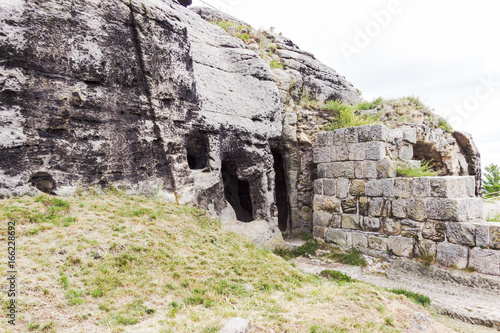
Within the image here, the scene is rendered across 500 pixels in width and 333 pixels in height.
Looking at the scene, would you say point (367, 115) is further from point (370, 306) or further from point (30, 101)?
point (30, 101)

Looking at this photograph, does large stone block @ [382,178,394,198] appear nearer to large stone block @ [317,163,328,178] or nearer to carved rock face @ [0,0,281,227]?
large stone block @ [317,163,328,178]

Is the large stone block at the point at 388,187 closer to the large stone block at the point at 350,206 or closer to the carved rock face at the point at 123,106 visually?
the large stone block at the point at 350,206

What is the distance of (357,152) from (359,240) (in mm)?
2095

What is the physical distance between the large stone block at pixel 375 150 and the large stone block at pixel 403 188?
68 centimetres

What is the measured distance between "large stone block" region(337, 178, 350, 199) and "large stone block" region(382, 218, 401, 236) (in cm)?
113

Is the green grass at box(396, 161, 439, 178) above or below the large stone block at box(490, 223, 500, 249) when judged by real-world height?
above

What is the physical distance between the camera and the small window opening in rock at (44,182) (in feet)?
16.5

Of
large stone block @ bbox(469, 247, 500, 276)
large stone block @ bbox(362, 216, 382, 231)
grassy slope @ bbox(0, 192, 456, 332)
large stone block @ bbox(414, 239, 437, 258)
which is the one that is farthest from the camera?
large stone block @ bbox(362, 216, 382, 231)

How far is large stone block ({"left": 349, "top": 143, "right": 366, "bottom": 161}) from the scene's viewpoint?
7.76 metres

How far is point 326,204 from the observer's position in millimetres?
8367

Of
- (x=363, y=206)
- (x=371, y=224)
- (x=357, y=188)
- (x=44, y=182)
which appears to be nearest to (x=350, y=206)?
(x=363, y=206)

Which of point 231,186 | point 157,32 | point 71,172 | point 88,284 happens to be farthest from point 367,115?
point 88,284

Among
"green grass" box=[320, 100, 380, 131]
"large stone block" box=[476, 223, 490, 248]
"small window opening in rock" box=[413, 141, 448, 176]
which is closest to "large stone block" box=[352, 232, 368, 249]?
"large stone block" box=[476, 223, 490, 248]

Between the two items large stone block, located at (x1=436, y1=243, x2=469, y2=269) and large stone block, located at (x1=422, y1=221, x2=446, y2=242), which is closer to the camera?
large stone block, located at (x1=436, y1=243, x2=469, y2=269)
